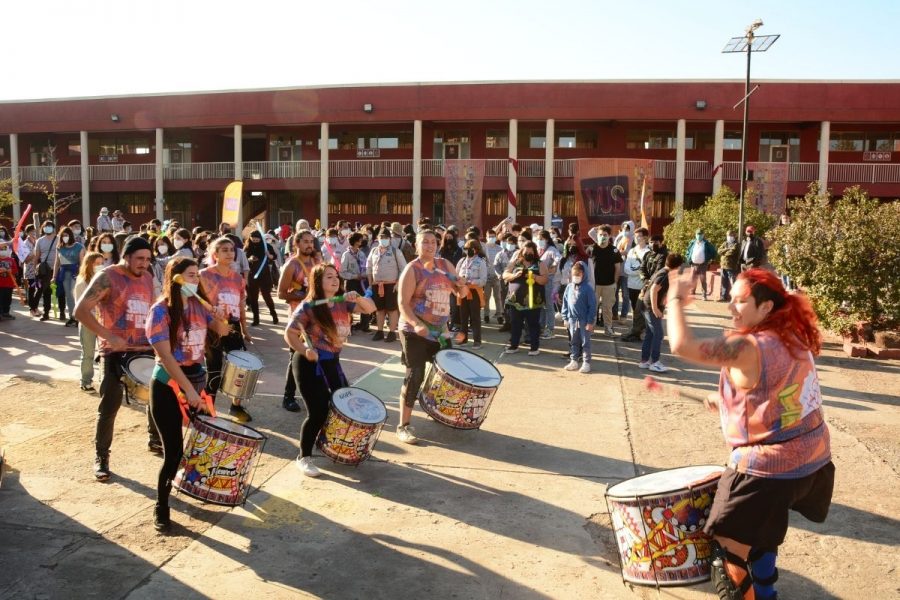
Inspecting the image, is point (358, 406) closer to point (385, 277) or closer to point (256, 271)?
point (385, 277)

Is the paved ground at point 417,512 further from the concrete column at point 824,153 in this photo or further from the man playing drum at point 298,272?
the concrete column at point 824,153

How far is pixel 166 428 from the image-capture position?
4.81 meters

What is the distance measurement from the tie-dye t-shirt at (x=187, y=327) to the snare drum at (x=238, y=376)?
159 centimetres

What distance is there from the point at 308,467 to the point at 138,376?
1451 millimetres

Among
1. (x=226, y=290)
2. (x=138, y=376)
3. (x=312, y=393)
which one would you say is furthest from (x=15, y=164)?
(x=312, y=393)

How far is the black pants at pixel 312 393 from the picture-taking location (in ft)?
19.1

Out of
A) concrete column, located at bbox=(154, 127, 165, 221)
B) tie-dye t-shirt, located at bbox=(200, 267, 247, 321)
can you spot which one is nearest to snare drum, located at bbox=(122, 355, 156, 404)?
tie-dye t-shirt, located at bbox=(200, 267, 247, 321)

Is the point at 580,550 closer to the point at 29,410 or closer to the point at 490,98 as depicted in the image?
the point at 29,410

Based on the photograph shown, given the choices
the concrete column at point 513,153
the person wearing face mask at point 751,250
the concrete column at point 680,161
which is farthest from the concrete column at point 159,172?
the person wearing face mask at point 751,250

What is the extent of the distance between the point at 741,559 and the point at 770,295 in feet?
4.07

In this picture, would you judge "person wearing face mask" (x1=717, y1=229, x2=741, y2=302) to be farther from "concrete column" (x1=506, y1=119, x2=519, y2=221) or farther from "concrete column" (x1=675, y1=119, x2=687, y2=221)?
"concrete column" (x1=506, y1=119, x2=519, y2=221)

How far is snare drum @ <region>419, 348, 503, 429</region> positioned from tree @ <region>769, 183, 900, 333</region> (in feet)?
25.1

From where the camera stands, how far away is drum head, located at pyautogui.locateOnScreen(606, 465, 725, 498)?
3.68 meters

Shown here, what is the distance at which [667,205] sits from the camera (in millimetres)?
33094
